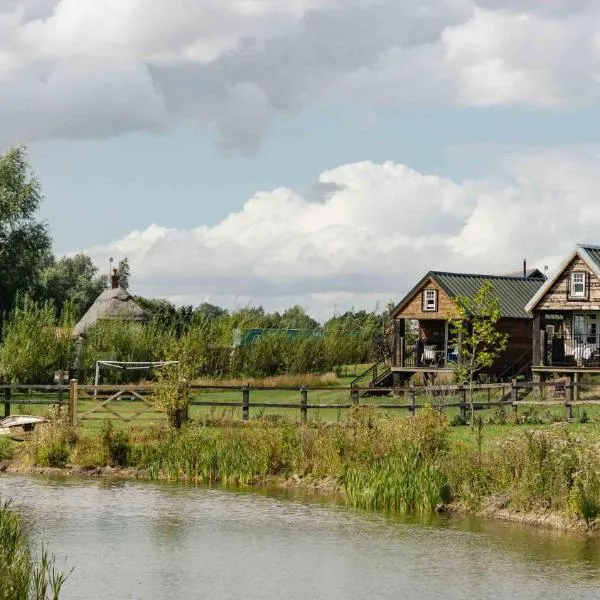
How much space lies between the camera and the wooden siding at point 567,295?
59.1 meters

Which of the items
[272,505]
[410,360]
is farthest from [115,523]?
[410,360]

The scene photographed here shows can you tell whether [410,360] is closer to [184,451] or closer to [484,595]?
[184,451]

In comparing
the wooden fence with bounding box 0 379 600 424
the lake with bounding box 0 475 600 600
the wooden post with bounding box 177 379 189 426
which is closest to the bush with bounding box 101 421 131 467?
the wooden post with bounding box 177 379 189 426

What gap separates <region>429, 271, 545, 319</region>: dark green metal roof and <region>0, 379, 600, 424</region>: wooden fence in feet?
23.8

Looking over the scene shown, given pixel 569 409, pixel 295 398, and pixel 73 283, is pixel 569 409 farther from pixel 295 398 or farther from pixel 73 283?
pixel 73 283

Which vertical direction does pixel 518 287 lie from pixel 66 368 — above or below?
above

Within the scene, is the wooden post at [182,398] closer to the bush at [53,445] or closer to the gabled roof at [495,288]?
the bush at [53,445]

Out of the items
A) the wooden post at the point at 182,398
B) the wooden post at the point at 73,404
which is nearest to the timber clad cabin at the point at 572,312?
the wooden post at the point at 182,398

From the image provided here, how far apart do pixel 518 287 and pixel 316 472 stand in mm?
40566

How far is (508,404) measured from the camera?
43062 mm

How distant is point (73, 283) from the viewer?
382 feet

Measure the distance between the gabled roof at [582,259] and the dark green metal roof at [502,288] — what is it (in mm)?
4675

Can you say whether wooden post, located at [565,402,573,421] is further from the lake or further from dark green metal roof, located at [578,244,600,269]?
dark green metal roof, located at [578,244,600,269]

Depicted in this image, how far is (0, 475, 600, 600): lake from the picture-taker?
68.2ft
